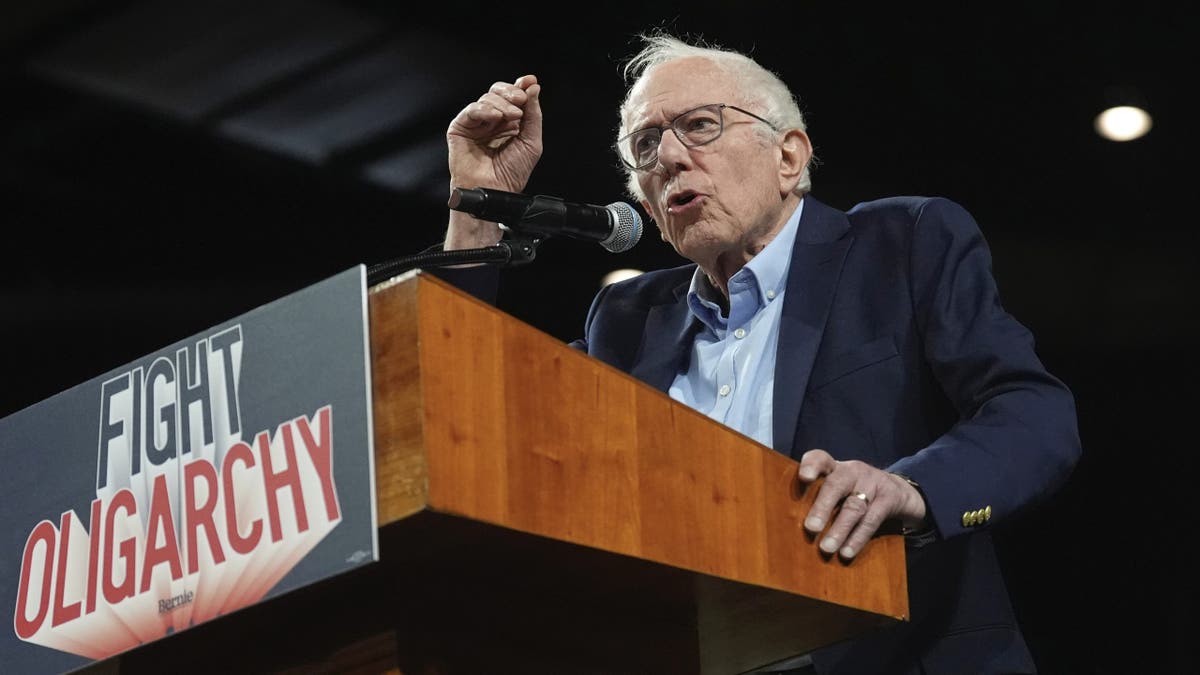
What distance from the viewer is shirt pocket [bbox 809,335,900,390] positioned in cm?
190

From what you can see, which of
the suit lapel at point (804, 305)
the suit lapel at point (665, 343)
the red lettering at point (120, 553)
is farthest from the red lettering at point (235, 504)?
the suit lapel at point (665, 343)

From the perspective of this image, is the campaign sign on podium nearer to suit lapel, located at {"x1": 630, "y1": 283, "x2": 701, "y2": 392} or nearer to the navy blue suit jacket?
the navy blue suit jacket

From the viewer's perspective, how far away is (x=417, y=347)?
103cm

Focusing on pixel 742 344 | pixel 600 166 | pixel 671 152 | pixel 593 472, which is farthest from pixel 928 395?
pixel 600 166

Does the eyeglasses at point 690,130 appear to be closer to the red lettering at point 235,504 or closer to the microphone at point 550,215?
the microphone at point 550,215

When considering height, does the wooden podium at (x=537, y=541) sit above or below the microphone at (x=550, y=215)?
below

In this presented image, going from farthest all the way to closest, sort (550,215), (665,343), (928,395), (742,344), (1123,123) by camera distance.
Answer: (1123,123)
(665,343)
(742,344)
(928,395)
(550,215)

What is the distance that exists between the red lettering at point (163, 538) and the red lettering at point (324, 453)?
0.48 feet

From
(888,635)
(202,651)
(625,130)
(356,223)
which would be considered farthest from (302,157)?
(202,651)

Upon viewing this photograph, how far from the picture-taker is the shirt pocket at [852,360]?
6.23 feet

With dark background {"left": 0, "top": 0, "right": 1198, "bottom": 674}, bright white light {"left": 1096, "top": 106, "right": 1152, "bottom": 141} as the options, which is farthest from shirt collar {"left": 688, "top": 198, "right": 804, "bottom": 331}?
bright white light {"left": 1096, "top": 106, "right": 1152, "bottom": 141}

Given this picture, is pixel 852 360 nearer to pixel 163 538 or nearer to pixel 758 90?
pixel 758 90

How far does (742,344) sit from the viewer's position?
2100 mm

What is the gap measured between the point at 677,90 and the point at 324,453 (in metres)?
1.35
